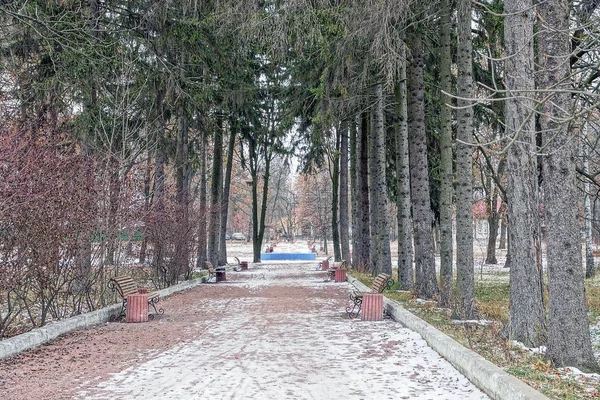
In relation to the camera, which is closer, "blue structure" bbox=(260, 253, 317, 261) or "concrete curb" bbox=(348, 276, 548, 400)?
"concrete curb" bbox=(348, 276, 548, 400)

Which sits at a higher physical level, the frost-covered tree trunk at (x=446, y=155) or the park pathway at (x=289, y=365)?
the frost-covered tree trunk at (x=446, y=155)

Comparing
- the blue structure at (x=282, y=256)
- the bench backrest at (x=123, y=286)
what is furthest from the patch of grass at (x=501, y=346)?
the blue structure at (x=282, y=256)

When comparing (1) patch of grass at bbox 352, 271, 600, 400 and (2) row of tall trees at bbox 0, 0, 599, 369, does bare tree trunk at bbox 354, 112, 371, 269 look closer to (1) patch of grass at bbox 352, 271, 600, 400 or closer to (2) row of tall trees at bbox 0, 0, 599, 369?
(2) row of tall trees at bbox 0, 0, 599, 369

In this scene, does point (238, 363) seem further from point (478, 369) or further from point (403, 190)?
point (403, 190)

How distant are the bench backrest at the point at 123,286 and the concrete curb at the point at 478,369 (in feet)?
18.7

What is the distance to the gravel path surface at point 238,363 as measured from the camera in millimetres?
6062

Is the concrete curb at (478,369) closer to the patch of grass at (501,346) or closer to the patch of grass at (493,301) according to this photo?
the patch of grass at (501,346)

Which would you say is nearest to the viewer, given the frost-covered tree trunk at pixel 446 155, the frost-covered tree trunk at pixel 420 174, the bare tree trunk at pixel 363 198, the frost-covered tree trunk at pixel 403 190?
the frost-covered tree trunk at pixel 446 155

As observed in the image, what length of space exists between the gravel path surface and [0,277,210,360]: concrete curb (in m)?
0.18

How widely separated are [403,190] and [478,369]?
9831 millimetres

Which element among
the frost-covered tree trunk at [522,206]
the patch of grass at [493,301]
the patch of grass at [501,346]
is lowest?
the patch of grass at [493,301]

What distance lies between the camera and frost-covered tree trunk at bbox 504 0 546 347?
824 centimetres

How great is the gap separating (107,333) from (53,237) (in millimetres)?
1867

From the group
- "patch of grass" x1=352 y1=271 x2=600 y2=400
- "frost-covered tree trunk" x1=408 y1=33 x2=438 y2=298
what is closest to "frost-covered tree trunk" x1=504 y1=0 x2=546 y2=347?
"patch of grass" x1=352 y1=271 x2=600 y2=400
